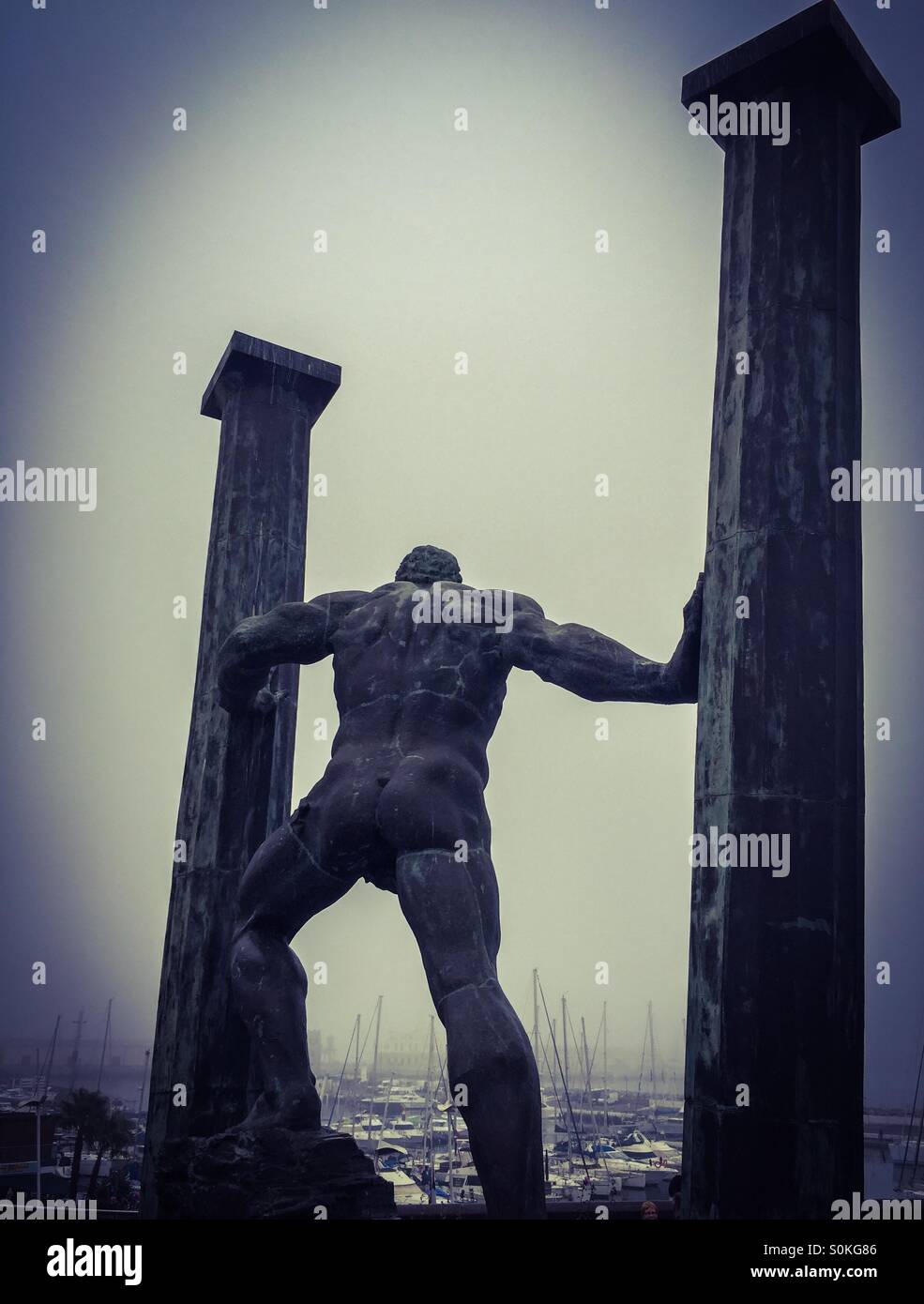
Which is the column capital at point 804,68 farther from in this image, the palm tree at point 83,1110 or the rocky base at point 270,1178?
the palm tree at point 83,1110

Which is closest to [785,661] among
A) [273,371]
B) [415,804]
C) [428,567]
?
[415,804]

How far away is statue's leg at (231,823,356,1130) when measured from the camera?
266 inches

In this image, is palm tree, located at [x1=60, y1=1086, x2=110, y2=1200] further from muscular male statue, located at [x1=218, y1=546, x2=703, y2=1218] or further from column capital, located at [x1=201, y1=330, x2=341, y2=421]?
muscular male statue, located at [x1=218, y1=546, x2=703, y2=1218]

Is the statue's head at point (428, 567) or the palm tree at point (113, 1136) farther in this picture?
the palm tree at point (113, 1136)

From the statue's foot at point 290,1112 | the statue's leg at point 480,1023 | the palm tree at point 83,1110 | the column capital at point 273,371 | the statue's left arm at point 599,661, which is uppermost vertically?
the column capital at point 273,371

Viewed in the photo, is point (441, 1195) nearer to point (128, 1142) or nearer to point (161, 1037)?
point (128, 1142)

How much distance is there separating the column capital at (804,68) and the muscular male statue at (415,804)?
2.38 metres

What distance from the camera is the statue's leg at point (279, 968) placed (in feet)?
22.1

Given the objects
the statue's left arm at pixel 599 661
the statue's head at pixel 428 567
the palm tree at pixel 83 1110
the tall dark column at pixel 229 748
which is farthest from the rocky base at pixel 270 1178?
the palm tree at pixel 83 1110

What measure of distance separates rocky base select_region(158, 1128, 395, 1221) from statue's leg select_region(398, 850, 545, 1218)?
0.88 metres

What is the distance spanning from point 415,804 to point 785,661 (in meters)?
2.11

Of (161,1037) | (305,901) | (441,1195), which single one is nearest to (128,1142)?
(441,1195)

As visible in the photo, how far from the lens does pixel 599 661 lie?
652 centimetres
